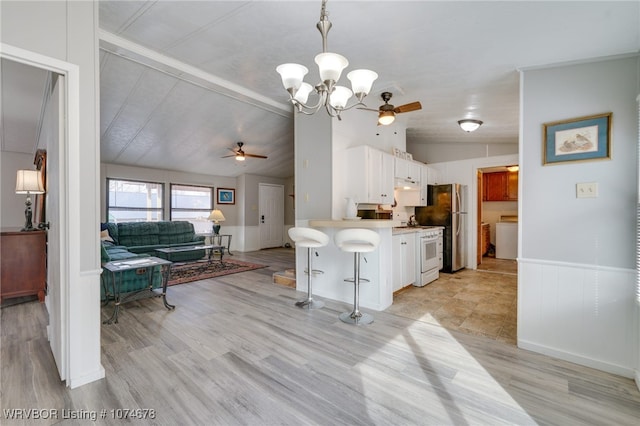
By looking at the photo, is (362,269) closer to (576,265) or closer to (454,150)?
(576,265)

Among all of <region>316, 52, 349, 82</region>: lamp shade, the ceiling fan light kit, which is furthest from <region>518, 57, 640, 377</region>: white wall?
<region>316, 52, 349, 82</region>: lamp shade

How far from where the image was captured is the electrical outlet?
7.25ft

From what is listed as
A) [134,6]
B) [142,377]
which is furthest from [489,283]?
Answer: [134,6]

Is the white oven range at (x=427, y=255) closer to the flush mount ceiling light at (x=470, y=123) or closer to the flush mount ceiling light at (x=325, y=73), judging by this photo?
the flush mount ceiling light at (x=470, y=123)

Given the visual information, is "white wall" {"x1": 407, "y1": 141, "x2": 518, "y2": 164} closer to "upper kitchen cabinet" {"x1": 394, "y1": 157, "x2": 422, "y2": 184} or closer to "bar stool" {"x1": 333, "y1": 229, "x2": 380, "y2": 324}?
"upper kitchen cabinet" {"x1": 394, "y1": 157, "x2": 422, "y2": 184}

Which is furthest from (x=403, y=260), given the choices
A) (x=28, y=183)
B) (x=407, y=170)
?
(x=28, y=183)

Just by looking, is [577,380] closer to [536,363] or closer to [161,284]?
[536,363]

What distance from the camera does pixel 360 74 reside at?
2086 millimetres

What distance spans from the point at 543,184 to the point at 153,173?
A: 8.06 metres

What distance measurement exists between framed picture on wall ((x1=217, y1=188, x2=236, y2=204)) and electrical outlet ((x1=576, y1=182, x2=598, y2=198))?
8.31 m

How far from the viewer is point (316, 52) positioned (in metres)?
2.79

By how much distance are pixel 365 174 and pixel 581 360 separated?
9.43 ft

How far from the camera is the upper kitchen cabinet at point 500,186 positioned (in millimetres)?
7434

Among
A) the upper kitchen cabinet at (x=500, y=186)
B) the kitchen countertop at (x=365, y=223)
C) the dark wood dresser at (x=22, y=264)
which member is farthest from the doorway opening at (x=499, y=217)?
the dark wood dresser at (x=22, y=264)
